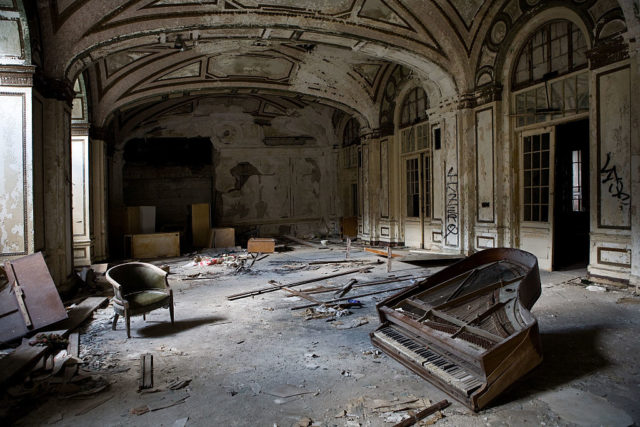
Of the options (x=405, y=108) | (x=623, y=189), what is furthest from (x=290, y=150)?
(x=623, y=189)

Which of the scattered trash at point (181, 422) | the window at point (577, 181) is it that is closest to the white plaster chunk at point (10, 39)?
the scattered trash at point (181, 422)

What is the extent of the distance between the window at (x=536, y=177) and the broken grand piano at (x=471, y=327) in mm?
3508

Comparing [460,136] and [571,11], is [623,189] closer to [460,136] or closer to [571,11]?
[571,11]

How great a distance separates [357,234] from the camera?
13.7 m

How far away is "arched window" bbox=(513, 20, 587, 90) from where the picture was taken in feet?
21.0

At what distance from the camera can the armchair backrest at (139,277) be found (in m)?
4.83

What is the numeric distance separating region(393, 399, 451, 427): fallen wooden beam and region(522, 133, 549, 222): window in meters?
5.61

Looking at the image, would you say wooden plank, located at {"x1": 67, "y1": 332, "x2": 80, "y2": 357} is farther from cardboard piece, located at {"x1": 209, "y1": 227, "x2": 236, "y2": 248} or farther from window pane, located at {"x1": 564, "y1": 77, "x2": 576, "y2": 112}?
cardboard piece, located at {"x1": 209, "y1": 227, "x2": 236, "y2": 248}

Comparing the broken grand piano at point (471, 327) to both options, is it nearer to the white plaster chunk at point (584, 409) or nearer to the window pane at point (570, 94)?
the white plaster chunk at point (584, 409)

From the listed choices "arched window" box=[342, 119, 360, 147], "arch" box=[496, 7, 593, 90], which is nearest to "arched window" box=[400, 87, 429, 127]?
"arch" box=[496, 7, 593, 90]

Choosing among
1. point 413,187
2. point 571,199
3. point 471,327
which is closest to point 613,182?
point 571,199

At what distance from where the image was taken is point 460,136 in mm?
8445

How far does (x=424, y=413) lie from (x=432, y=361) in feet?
1.63

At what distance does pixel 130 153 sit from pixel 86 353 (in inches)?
449
